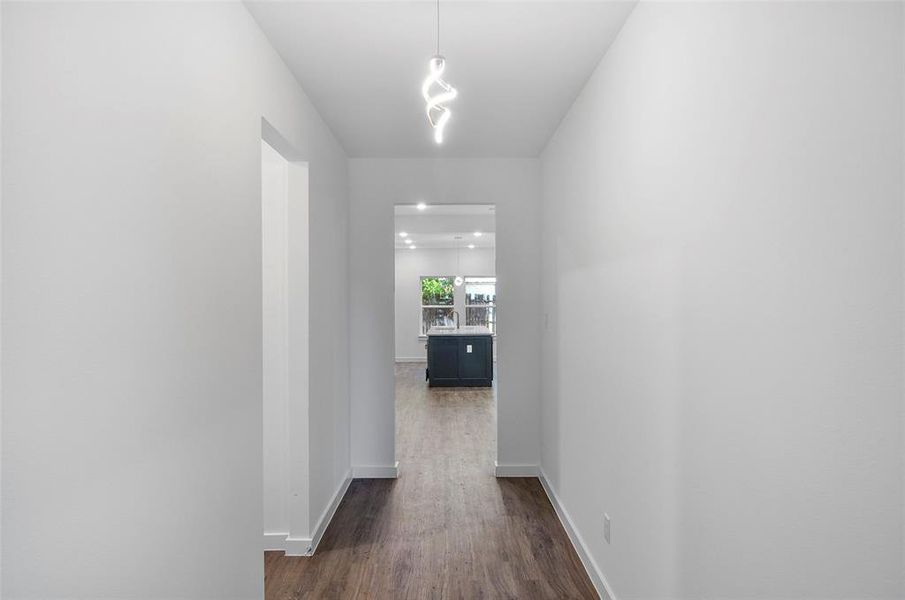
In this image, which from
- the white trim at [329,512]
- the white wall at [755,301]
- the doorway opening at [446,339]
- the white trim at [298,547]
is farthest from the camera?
the doorway opening at [446,339]

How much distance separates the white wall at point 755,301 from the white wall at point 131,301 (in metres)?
1.54

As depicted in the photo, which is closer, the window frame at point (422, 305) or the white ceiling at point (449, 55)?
the white ceiling at point (449, 55)

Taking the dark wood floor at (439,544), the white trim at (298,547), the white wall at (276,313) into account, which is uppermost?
the white wall at (276,313)

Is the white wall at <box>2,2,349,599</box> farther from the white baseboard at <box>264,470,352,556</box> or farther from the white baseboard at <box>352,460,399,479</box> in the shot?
the white baseboard at <box>352,460,399,479</box>

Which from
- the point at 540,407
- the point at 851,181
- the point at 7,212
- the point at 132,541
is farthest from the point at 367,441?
the point at 851,181

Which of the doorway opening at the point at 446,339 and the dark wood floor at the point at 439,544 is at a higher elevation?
the doorway opening at the point at 446,339

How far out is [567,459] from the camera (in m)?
3.03

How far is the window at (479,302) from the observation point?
457 inches

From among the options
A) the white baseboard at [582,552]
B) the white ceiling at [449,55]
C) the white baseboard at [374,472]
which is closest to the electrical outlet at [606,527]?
the white baseboard at [582,552]

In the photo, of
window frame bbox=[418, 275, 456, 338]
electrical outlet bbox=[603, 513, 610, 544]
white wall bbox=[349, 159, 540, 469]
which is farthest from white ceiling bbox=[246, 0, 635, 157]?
window frame bbox=[418, 275, 456, 338]

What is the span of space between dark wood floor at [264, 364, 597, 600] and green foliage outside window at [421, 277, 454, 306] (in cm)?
724

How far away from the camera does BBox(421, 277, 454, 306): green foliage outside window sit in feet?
37.8

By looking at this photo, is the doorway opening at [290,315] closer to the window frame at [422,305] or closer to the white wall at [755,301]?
the white wall at [755,301]

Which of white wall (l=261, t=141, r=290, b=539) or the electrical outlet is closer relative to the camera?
the electrical outlet
